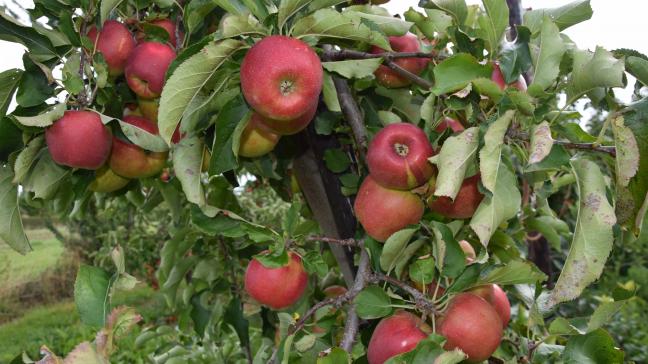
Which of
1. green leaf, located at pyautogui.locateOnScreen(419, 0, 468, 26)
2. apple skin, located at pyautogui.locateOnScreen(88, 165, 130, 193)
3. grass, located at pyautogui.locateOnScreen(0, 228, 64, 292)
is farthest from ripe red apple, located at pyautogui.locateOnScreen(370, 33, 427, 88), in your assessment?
grass, located at pyautogui.locateOnScreen(0, 228, 64, 292)

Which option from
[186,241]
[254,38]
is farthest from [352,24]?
[186,241]

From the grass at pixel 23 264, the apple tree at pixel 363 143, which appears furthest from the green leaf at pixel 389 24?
the grass at pixel 23 264

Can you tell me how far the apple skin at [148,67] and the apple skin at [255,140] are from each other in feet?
0.54

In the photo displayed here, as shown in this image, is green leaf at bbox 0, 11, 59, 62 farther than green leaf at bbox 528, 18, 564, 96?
Yes

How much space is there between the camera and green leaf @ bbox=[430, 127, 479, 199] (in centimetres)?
66

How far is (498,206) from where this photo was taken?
2.24ft

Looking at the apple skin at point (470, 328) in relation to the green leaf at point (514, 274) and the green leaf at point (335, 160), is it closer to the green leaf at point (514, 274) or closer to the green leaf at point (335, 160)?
the green leaf at point (514, 274)

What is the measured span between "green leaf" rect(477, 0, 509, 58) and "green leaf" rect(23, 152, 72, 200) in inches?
30.1

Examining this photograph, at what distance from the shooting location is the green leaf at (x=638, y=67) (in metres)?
0.64

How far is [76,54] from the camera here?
0.93 m

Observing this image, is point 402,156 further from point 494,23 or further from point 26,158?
point 26,158

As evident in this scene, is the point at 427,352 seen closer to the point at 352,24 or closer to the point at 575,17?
the point at 352,24

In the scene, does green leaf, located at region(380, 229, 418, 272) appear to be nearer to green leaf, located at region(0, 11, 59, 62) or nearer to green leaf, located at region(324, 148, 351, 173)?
green leaf, located at region(324, 148, 351, 173)

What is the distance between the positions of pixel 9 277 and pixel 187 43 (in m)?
8.94
